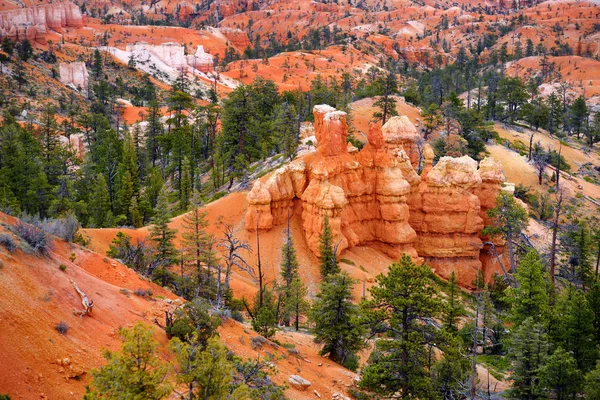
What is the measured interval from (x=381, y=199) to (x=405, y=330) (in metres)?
24.0

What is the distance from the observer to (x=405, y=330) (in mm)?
19031

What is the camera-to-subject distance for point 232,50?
16688 centimetres

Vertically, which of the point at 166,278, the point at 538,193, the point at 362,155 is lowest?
the point at 538,193

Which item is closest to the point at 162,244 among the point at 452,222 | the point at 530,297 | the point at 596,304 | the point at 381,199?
the point at 381,199

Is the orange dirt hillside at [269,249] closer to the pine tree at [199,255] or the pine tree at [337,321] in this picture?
the pine tree at [199,255]

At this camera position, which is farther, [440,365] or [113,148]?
[113,148]

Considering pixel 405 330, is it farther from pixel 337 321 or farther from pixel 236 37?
pixel 236 37

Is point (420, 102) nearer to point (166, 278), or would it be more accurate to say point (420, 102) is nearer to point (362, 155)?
point (362, 155)

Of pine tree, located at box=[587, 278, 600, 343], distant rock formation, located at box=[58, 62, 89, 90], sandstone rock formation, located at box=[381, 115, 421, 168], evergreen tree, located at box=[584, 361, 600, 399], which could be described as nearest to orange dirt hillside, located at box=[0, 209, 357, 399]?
evergreen tree, located at box=[584, 361, 600, 399]

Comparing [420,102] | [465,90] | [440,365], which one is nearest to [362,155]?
[440,365]

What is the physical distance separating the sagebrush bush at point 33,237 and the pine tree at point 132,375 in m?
8.83

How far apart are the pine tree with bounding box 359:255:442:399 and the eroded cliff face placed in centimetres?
1834

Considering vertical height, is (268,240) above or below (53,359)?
below

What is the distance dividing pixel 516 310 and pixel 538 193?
37.2 m
